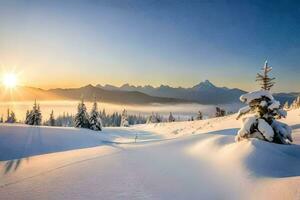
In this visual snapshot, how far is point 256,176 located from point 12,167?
34.1ft

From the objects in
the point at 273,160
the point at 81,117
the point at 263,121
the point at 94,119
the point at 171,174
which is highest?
the point at 263,121

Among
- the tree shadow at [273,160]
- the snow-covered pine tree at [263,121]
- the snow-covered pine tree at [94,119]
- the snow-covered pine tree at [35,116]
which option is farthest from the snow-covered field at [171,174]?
the snow-covered pine tree at [35,116]

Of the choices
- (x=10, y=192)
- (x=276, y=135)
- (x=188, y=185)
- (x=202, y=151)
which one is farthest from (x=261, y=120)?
(x=10, y=192)

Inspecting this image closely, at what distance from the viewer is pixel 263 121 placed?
12.5 metres

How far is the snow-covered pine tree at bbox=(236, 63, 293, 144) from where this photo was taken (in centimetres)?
1234

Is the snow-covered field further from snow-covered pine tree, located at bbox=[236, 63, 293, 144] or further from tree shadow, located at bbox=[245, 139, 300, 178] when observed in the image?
snow-covered pine tree, located at bbox=[236, 63, 293, 144]

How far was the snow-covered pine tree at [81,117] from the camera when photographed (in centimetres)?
5159

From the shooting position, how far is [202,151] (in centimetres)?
1207

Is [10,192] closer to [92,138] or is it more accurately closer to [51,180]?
[51,180]

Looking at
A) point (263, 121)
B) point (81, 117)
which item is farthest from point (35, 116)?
point (263, 121)

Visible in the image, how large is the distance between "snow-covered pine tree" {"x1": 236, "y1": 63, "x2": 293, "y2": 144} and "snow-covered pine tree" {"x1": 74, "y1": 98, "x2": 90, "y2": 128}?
42.7 meters

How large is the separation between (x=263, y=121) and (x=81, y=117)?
44.1 m

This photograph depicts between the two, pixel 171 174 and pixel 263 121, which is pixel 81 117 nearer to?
pixel 263 121

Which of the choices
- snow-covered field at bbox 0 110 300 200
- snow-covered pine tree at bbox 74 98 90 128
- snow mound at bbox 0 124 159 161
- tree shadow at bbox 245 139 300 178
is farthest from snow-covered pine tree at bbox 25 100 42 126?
tree shadow at bbox 245 139 300 178
